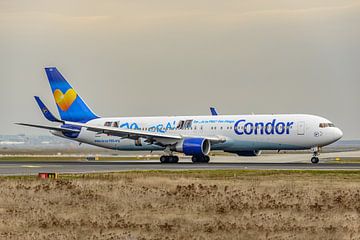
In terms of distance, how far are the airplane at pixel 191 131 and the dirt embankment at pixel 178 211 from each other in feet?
97.9

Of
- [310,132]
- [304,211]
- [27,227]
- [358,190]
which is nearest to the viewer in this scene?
[27,227]

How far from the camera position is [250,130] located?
64.9 metres

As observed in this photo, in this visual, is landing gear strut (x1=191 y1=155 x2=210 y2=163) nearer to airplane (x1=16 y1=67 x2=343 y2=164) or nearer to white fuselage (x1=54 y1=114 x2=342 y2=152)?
airplane (x1=16 y1=67 x2=343 y2=164)

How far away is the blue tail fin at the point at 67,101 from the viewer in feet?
250

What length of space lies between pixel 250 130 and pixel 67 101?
65.7 feet

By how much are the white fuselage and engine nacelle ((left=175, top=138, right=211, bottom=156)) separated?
142 cm

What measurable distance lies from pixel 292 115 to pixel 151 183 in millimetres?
31985

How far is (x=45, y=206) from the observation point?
992 inches

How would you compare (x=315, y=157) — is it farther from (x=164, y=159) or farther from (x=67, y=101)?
(x=67, y=101)

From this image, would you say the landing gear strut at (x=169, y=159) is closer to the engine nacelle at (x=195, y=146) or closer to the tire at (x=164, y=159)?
the tire at (x=164, y=159)

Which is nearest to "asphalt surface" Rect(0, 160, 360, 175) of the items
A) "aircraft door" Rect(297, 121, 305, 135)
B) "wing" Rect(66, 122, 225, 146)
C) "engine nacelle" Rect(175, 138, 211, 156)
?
"aircraft door" Rect(297, 121, 305, 135)

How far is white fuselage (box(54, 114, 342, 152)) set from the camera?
209 feet

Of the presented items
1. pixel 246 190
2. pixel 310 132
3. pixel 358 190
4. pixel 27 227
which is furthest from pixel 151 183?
pixel 310 132

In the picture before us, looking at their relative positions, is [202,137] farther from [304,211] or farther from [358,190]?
[304,211]
